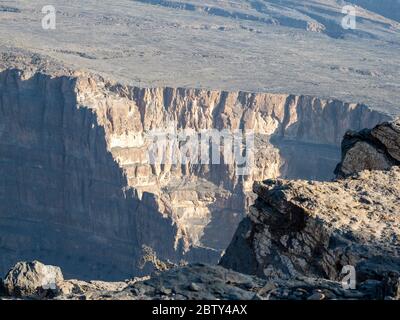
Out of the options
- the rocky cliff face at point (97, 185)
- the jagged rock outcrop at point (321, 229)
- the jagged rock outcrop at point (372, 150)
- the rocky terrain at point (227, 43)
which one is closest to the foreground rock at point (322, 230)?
the jagged rock outcrop at point (321, 229)

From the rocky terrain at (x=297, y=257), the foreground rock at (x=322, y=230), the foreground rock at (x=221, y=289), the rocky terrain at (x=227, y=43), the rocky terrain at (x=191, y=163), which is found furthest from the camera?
the rocky terrain at (x=227, y=43)

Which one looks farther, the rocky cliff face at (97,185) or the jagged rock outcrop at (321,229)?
the rocky cliff face at (97,185)

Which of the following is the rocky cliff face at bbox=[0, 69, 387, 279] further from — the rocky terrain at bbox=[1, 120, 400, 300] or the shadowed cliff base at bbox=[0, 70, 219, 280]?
the rocky terrain at bbox=[1, 120, 400, 300]

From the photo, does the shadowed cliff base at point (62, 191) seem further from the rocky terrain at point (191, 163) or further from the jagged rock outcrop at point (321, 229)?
the jagged rock outcrop at point (321, 229)

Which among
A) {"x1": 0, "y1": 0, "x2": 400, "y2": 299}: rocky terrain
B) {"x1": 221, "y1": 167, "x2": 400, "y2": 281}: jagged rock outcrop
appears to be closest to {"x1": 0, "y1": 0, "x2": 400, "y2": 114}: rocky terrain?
{"x1": 0, "y1": 0, "x2": 400, "y2": 299}: rocky terrain

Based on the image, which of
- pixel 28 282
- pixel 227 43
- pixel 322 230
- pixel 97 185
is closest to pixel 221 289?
pixel 322 230

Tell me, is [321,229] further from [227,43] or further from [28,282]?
[227,43]

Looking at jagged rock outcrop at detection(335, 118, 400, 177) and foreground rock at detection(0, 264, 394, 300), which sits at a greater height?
jagged rock outcrop at detection(335, 118, 400, 177)
